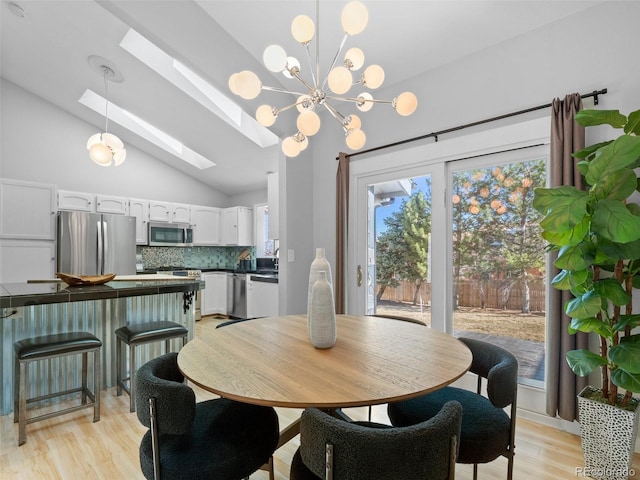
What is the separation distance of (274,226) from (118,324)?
1.83 metres

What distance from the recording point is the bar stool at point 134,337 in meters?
2.46

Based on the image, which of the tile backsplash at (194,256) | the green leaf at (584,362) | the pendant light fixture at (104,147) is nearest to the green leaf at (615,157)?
the green leaf at (584,362)

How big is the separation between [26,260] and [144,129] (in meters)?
2.57

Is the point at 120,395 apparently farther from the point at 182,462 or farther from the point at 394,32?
the point at 394,32

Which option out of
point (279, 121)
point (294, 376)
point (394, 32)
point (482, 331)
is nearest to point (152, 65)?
point (279, 121)

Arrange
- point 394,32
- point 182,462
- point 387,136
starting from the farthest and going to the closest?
point 387,136 → point 394,32 → point 182,462

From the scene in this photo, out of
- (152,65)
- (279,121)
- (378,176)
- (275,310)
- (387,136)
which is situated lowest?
(275,310)

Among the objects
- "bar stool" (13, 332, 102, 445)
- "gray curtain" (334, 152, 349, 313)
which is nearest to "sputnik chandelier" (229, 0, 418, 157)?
"gray curtain" (334, 152, 349, 313)

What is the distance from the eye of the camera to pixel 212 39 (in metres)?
2.97

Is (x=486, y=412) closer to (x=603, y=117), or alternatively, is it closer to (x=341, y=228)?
(x=603, y=117)

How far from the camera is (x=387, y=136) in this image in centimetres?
327

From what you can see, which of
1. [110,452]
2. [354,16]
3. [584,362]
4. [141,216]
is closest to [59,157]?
[141,216]

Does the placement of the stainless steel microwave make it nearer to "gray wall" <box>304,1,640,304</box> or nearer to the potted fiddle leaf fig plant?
"gray wall" <box>304,1,640,304</box>

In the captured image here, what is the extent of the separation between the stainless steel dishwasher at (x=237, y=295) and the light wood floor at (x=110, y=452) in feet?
10.1
